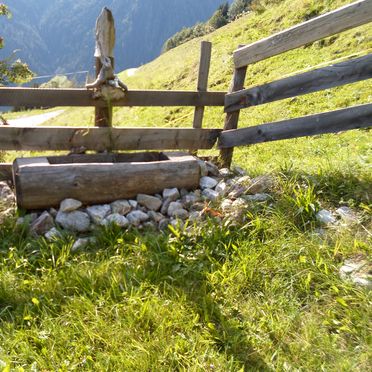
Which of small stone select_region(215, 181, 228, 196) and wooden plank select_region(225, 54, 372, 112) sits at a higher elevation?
wooden plank select_region(225, 54, 372, 112)

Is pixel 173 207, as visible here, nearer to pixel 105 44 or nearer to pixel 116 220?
pixel 116 220

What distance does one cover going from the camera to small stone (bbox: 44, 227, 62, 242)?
11.6 ft

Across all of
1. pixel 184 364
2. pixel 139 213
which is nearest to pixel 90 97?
pixel 139 213

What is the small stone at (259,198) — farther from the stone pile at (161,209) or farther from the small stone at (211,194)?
the small stone at (211,194)

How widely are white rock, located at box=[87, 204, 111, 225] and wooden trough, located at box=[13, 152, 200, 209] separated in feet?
0.29

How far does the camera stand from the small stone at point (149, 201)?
4.15 metres

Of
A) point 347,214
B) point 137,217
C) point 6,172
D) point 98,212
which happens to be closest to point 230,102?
point 137,217

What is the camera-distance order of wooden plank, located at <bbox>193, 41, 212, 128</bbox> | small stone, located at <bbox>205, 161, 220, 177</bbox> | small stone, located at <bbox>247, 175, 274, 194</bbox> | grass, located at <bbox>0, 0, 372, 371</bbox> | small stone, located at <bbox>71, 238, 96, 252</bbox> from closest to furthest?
grass, located at <bbox>0, 0, 372, 371</bbox> < small stone, located at <bbox>71, 238, 96, 252</bbox> < small stone, located at <bbox>247, 175, 274, 194</bbox> < small stone, located at <bbox>205, 161, 220, 177</bbox> < wooden plank, located at <bbox>193, 41, 212, 128</bbox>

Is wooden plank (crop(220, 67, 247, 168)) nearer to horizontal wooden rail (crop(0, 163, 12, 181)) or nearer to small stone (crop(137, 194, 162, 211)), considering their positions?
small stone (crop(137, 194, 162, 211))

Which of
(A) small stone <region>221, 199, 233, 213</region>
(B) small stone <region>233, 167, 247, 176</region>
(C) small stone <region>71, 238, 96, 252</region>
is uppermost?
(A) small stone <region>221, 199, 233, 213</region>

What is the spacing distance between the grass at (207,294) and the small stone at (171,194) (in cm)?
60

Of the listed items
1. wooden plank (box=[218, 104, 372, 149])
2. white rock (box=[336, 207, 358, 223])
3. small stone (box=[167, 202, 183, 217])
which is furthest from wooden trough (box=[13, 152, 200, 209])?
white rock (box=[336, 207, 358, 223])

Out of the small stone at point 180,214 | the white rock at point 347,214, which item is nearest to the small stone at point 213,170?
the small stone at point 180,214

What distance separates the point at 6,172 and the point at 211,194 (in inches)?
98.0
